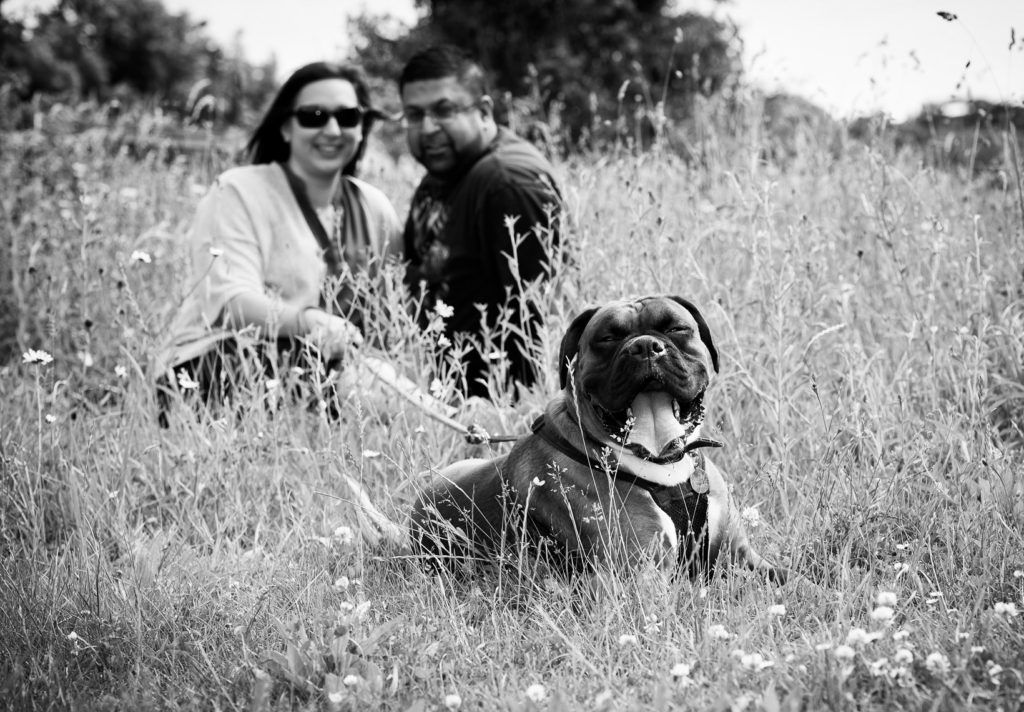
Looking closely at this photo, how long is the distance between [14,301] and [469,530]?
12.3ft

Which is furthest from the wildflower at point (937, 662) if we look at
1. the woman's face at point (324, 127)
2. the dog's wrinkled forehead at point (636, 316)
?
the woman's face at point (324, 127)

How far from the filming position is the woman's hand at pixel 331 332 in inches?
144

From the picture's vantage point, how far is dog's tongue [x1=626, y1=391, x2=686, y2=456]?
256 cm

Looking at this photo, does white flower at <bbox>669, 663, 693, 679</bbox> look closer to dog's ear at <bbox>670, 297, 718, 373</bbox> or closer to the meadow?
the meadow

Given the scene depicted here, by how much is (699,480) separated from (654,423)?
21 cm

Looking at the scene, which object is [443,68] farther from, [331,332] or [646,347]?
[646,347]

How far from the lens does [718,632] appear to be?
2.12 m

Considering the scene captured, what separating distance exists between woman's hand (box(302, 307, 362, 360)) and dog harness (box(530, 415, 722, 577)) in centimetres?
127

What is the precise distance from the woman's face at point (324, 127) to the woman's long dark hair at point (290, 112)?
0.05 metres

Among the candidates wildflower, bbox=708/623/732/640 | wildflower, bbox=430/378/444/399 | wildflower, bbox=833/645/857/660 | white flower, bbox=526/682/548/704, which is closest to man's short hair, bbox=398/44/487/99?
wildflower, bbox=430/378/444/399

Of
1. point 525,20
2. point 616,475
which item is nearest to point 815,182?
point 616,475

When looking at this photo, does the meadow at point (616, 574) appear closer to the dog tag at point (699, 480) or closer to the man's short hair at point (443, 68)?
the dog tag at point (699, 480)

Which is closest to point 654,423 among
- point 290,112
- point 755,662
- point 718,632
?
point 718,632

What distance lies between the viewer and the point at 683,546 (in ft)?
8.41
